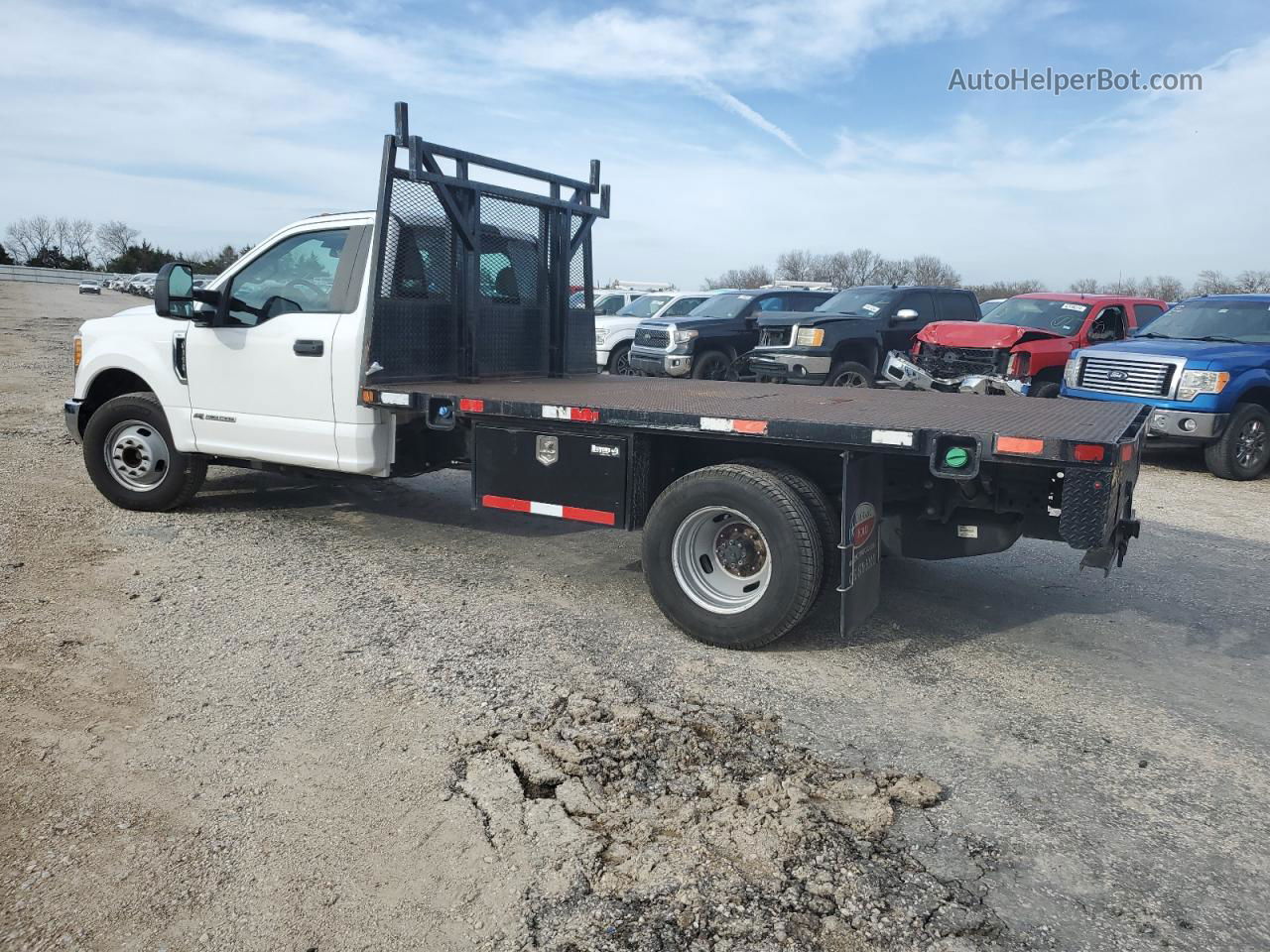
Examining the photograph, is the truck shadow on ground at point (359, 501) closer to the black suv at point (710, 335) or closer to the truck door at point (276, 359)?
the truck door at point (276, 359)

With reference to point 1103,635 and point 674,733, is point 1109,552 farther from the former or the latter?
point 674,733

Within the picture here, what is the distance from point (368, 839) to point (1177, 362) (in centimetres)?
964

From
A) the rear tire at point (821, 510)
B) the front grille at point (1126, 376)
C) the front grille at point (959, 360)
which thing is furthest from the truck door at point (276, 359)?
the front grille at point (959, 360)

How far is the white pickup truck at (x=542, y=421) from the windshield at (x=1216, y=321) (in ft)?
20.4

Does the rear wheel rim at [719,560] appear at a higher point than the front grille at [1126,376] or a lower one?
lower

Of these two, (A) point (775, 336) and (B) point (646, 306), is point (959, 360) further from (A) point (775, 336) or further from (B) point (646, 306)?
(B) point (646, 306)

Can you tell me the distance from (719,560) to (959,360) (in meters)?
8.67

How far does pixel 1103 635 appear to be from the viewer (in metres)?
5.15

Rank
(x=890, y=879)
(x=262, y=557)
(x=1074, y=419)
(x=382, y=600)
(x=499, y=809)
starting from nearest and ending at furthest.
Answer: (x=890, y=879) < (x=499, y=809) < (x=1074, y=419) < (x=382, y=600) < (x=262, y=557)

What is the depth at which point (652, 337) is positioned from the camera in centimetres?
1527

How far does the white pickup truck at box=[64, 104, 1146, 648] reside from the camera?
4.50m

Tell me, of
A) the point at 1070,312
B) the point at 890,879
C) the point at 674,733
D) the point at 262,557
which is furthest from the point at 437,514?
the point at 1070,312

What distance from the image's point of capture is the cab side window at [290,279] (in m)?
6.32

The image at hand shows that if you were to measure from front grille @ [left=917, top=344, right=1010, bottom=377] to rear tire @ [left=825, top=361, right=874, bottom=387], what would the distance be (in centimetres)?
70
